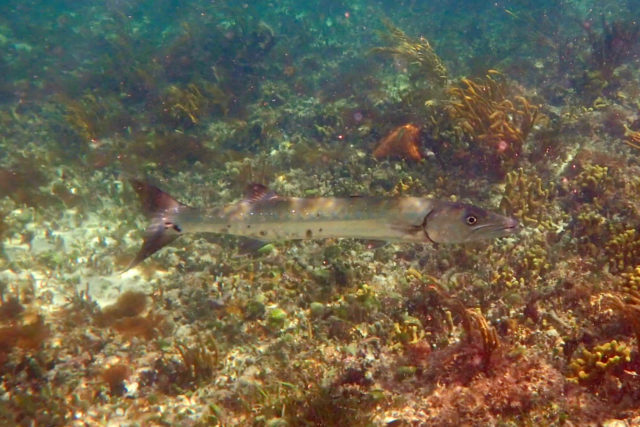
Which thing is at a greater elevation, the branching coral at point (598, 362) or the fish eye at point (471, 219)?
the fish eye at point (471, 219)

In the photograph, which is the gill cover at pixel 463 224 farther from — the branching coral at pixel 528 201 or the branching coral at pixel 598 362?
the branching coral at pixel 528 201

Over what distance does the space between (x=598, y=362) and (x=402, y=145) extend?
5237 mm

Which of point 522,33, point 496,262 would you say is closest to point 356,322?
point 496,262

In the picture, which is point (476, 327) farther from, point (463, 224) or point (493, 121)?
point (493, 121)

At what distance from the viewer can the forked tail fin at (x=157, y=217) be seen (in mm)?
5000

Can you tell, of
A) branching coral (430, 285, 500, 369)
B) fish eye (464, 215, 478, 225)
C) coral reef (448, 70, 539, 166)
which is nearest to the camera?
branching coral (430, 285, 500, 369)

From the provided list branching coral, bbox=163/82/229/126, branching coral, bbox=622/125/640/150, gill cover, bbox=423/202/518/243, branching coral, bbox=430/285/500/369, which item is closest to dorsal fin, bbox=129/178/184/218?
gill cover, bbox=423/202/518/243

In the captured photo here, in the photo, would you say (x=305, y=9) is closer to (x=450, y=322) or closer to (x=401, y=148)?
(x=401, y=148)

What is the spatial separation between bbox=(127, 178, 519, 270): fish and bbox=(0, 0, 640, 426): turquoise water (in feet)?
1.09

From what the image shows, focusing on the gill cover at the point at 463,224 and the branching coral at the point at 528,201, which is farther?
the branching coral at the point at 528,201

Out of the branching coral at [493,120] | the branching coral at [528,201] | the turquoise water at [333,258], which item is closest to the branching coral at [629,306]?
the turquoise water at [333,258]

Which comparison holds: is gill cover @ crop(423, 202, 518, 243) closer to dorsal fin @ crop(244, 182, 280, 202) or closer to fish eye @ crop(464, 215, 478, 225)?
fish eye @ crop(464, 215, 478, 225)

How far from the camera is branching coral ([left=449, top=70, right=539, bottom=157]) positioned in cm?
739

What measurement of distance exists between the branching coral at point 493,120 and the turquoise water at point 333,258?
6cm
